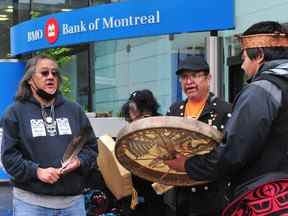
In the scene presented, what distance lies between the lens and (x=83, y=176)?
11.3ft

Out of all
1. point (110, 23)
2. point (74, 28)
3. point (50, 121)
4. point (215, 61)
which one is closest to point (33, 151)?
point (50, 121)

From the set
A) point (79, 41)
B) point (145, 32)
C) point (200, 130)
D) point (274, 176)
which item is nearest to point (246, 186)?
point (274, 176)

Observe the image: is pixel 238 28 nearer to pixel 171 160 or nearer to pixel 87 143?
pixel 87 143

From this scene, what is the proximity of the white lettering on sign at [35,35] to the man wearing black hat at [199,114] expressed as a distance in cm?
614

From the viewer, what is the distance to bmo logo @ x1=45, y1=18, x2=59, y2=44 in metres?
8.92

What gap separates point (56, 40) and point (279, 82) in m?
6.88

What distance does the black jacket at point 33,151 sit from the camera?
10.7 feet

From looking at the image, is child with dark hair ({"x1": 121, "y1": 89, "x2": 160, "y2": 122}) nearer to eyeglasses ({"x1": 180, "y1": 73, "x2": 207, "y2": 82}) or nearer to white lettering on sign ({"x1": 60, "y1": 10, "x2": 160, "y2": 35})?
eyeglasses ({"x1": 180, "y1": 73, "x2": 207, "y2": 82})

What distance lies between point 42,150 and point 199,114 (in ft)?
3.11

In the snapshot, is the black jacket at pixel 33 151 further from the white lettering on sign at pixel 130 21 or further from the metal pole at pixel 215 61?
the white lettering on sign at pixel 130 21

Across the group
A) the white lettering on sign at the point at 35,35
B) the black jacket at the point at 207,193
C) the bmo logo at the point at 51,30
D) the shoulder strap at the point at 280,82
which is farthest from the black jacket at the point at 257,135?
the white lettering on sign at the point at 35,35

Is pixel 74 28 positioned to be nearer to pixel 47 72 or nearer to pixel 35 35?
pixel 35 35

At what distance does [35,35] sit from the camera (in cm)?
969

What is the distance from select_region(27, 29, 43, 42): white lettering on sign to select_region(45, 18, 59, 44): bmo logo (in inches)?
10.7
